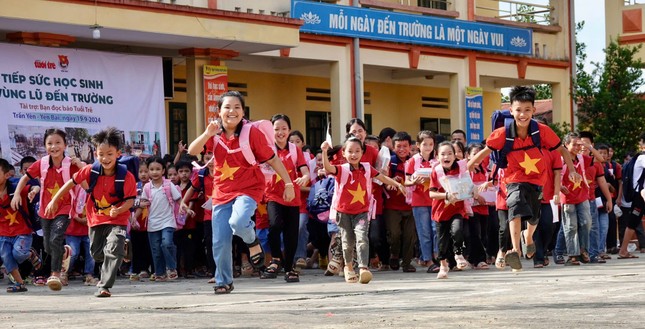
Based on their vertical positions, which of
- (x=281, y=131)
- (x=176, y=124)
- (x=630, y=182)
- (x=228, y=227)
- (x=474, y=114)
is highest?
(x=474, y=114)

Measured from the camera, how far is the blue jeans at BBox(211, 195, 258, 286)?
11984 millimetres

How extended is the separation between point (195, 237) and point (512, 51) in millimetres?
16795

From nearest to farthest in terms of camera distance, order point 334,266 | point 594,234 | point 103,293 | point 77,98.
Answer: point 103,293 < point 334,266 < point 594,234 < point 77,98

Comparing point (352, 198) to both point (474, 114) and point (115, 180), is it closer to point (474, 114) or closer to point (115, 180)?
point (115, 180)

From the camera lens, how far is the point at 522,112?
13.9 m

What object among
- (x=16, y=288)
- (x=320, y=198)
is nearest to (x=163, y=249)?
(x=320, y=198)

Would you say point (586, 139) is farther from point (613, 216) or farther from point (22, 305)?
A: point (22, 305)

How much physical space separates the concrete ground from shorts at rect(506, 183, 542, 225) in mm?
681

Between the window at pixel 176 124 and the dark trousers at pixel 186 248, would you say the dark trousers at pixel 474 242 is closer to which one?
the dark trousers at pixel 186 248

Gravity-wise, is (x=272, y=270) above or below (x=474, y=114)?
below

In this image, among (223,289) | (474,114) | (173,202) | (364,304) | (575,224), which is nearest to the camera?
(364,304)

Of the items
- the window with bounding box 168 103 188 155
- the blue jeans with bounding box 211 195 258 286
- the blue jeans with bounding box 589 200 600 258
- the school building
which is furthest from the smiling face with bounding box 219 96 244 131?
the window with bounding box 168 103 188 155

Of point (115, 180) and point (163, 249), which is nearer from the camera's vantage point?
point (115, 180)

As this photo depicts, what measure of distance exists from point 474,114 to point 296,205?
17328 mm
